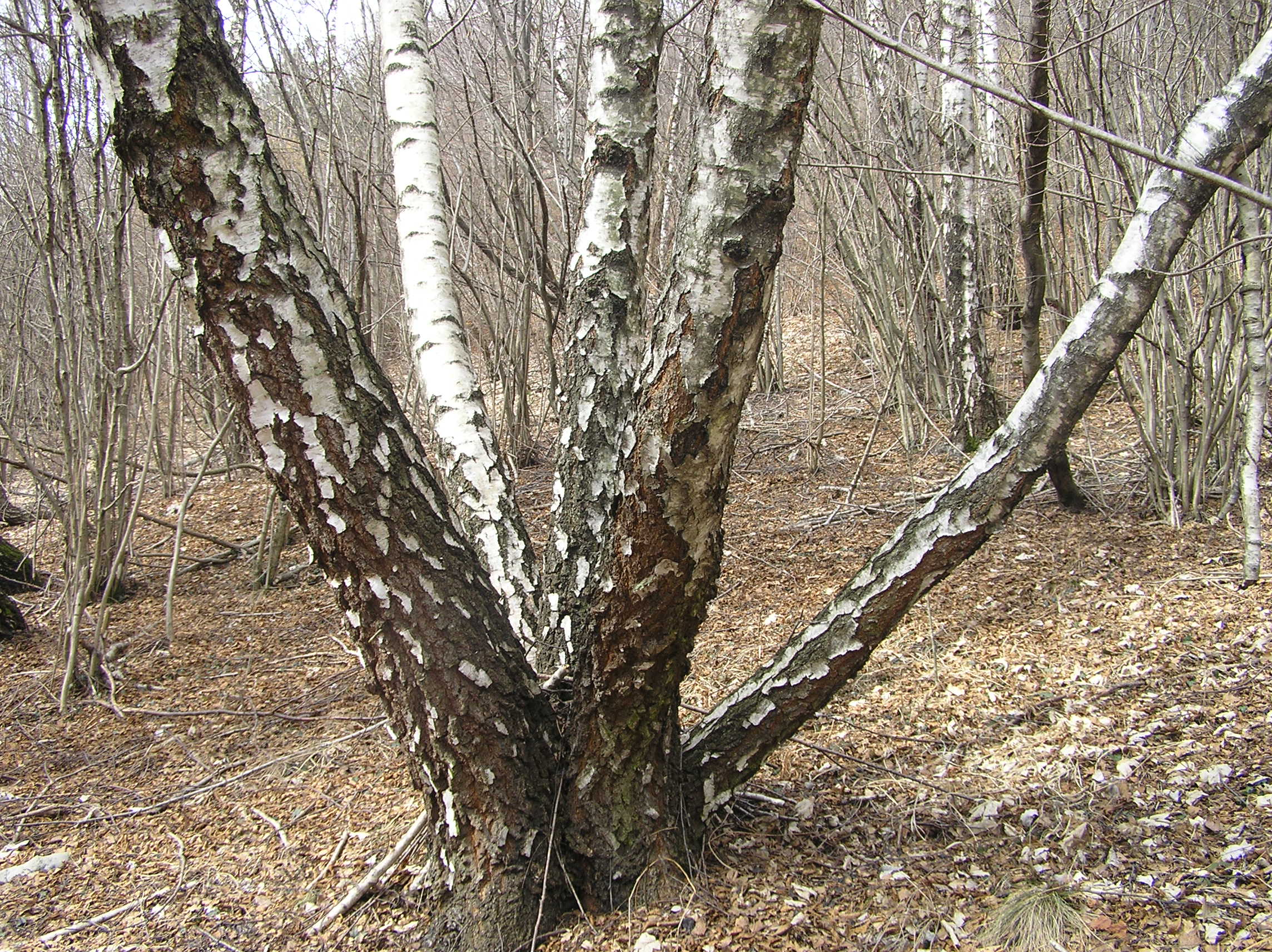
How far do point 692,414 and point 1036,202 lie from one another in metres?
2.50

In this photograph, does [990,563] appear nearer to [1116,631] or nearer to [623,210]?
[1116,631]

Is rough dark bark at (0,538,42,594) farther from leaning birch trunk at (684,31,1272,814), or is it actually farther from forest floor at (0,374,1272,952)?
leaning birch trunk at (684,31,1272,814)

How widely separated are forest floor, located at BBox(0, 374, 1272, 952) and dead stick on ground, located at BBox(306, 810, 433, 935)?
0.03 meters

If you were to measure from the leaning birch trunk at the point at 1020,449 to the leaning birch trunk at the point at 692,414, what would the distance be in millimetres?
277

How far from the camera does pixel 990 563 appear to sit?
3719mm

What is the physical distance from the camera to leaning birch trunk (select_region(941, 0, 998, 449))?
15.9 feet

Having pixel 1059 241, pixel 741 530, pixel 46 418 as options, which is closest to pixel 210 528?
→ pixel 46 418

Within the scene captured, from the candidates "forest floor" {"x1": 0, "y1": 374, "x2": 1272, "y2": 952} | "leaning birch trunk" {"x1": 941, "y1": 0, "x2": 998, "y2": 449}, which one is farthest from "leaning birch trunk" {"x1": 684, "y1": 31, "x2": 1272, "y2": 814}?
"leaning birch trunk" {"x1": 941, "y1": 0, "x2": 998, "y2": 449}

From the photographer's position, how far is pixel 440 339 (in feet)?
9.36

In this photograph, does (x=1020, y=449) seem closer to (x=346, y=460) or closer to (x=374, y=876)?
(x=346, y=460)

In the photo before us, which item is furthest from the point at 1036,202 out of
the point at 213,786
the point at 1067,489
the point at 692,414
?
the point at 213,786

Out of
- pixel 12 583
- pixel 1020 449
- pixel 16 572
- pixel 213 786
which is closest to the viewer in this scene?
pixel 1020 449

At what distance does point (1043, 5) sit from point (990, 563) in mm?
2106

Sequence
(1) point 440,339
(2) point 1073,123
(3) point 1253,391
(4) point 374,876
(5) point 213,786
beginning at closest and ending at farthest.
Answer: (2) point 1073,123, (4) point 374,876, (3) point 1253,391, (5) point 213,786, (1) point 440,339
